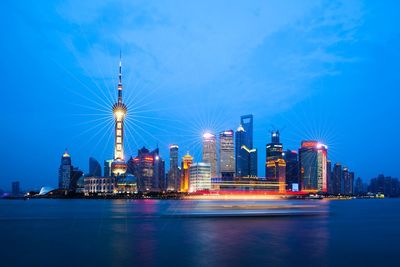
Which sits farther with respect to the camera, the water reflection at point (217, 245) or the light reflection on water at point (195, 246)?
the water reflection at point (217, 245)

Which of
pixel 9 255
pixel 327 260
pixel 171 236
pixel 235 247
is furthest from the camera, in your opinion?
pixel 171 236

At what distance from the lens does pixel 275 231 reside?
161 ft

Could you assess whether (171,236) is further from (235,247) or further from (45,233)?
(45,233)

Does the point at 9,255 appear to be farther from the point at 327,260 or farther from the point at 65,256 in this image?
Answer: the point at 327,260

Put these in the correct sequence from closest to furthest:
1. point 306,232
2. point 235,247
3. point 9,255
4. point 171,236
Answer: point 9,255, point 235,247, point 171,236, point 306,232

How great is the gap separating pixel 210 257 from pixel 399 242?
19.8 m

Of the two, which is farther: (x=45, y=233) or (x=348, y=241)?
(x=45, y=233)

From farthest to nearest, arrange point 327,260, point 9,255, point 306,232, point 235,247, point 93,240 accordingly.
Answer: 1. point 306,232
2. point 93,240
3. point 235,247
4. point 9,255
5. point 327,260

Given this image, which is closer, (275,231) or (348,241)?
(348,241)

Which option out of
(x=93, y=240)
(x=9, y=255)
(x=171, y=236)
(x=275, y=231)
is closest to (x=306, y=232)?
(x=275, y=231)

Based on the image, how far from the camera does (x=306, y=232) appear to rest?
160ft

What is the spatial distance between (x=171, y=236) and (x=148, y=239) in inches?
142

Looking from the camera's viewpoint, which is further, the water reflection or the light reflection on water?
the water reflection

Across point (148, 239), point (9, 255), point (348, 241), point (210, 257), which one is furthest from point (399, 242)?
point (9, 255)
